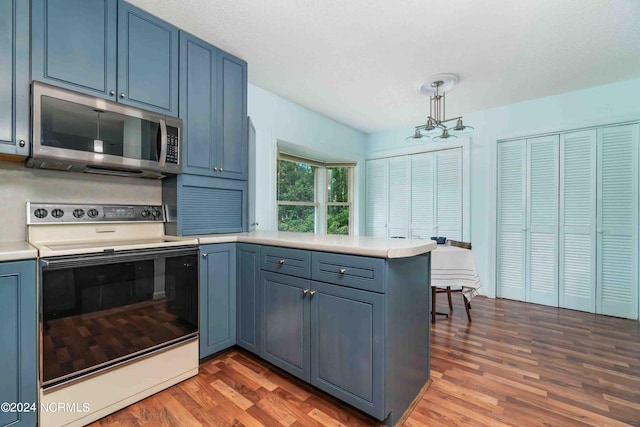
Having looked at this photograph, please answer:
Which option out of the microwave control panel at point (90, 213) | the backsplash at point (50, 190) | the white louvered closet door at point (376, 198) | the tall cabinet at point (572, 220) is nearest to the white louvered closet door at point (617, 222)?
the tall cabinet at point (572, 220)

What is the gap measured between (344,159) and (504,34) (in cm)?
279

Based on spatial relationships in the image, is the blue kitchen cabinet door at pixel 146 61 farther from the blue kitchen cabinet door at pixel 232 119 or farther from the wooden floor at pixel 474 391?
the wooden floor at pixel 474 391

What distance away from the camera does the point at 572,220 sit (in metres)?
3.49

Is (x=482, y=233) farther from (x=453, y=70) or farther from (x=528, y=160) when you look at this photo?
(x=453, y=70)

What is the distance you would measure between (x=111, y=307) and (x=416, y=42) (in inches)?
114

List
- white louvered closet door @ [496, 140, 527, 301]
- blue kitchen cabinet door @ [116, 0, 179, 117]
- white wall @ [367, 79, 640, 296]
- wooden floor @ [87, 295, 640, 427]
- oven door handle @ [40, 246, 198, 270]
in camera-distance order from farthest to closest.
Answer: white louvered closet door @ [496, 140, 527, 301]
white wall @ [367, 79, 640, 296]
blue kitchen cabinet door @ [116, 0, 179, 117]
wooden floor @ [87, 295, 640, 427]
oven door handle @ [40, 246, 198, 270]

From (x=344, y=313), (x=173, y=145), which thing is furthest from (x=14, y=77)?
(x=344, y=313)

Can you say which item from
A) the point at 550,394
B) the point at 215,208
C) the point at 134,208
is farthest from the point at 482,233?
the point at 134,208

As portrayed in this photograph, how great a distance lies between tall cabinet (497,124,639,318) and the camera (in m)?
3.21

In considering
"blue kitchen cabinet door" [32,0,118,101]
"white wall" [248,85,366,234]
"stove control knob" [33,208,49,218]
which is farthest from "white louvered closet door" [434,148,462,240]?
"stove control knob" [33,208,49,218]

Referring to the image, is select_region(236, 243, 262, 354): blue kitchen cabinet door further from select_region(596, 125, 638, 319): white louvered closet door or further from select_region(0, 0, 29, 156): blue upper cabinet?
select_region(596, 125, 638, 319): white louvered closet door

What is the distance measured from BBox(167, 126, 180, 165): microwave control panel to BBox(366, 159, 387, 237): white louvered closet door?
12.0 ft

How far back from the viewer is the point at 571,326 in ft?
9.59

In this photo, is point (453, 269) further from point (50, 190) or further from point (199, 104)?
point (50, 190)
